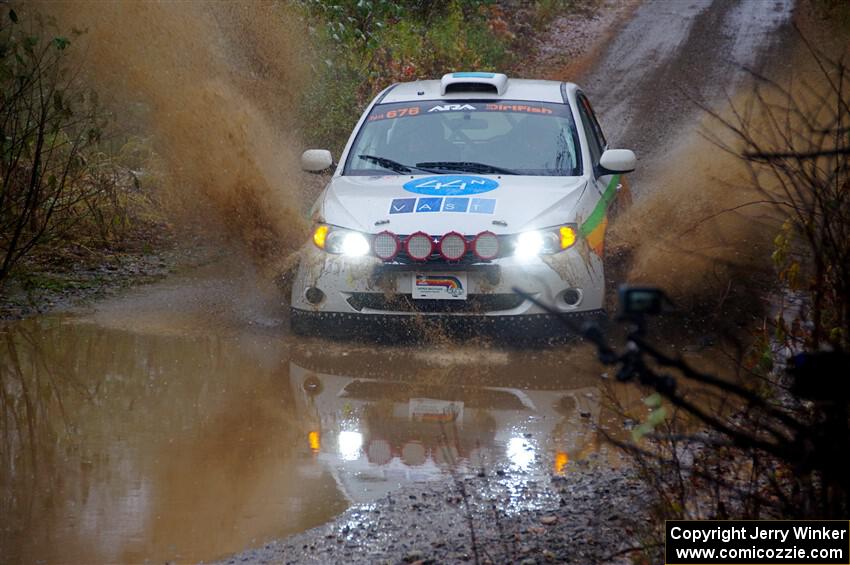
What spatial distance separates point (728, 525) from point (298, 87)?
1354 cm

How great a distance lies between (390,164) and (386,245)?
1387 mm

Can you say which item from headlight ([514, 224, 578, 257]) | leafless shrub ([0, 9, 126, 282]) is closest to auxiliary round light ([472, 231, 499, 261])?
headlight ([514, 224, 578, 257])

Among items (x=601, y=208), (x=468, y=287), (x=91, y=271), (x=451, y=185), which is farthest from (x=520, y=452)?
(x=91, y=271)

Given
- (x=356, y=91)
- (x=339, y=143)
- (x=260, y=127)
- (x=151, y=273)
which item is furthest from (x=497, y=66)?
(x=151, y=273)

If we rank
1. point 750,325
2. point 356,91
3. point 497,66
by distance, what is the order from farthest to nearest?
point 497,66 → point 356,91 → point 750,325

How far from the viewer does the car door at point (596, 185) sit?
8281 millimetres

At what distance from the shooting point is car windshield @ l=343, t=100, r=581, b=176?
8.91 meters

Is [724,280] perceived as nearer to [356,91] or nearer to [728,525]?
[728,525]

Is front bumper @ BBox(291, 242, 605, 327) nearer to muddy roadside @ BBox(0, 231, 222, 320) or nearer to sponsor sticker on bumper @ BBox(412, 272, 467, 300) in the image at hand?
sponsor sticker on bumper @ BBox(412, 272, 467, 300)

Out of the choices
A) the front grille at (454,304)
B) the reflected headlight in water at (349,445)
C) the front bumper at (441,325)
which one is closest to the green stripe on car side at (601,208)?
A: the front bumper at (441,325)

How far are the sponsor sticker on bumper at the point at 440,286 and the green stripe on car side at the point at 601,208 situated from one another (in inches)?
38.4

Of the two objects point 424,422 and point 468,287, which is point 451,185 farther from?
point 424,422

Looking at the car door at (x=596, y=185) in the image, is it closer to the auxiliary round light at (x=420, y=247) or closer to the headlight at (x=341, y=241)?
the auxiliary round light at (x=420, y=247)

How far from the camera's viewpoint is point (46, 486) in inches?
218
